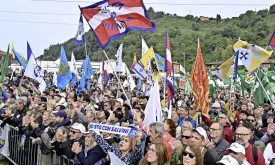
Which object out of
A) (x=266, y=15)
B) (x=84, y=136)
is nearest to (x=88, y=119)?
(x=84, y=136)

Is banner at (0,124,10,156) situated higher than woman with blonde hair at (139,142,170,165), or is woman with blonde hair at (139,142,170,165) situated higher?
woman with blonde hair at (139,142,170,165)

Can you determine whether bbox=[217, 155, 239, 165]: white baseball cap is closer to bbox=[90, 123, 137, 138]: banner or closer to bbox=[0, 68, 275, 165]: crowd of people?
bbox=[0, 68, 275, 165]: crowd of people

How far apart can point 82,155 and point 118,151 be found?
65 centimetres

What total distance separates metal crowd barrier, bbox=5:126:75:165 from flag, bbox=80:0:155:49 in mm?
2665

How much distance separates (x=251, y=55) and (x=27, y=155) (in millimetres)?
8023

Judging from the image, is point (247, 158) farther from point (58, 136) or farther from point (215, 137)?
point (58, 136)

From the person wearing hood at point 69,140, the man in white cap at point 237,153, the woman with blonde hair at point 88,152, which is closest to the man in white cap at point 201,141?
the man in white cap at point 237,153

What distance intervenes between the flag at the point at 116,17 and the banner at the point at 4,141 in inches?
126

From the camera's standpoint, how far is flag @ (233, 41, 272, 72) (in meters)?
13.4

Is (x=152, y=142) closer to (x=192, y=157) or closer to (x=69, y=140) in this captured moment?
(x=192, y=157)

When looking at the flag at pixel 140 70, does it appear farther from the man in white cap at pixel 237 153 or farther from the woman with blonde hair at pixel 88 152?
the man in white cap at pixel 237 153

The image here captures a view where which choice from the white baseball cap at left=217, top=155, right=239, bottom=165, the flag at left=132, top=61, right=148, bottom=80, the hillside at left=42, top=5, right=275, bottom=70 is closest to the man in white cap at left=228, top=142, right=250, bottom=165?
the white baseball cap at left=217, top=155, right=239, bottom=165

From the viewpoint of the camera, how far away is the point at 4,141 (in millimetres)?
10000

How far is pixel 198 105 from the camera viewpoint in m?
8.95
